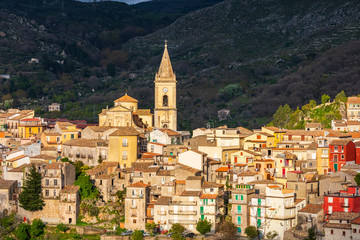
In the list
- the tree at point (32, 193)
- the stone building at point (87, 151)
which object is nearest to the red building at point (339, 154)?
the stone building at point (87, 151)

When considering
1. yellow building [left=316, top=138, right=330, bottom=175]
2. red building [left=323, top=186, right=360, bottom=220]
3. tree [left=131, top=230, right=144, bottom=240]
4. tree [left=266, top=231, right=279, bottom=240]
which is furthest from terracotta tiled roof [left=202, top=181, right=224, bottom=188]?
yellow building [left=316, top=138, right=330, bottom=175]

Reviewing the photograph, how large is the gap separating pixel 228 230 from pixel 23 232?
15.3 meters

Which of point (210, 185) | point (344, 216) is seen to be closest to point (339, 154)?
point (210, 185)

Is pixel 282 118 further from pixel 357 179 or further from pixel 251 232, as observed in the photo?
pixel 251 232

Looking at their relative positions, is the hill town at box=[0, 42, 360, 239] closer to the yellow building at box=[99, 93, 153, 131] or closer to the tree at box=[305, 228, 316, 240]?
the tree at box=[305, 228, 316, 240]

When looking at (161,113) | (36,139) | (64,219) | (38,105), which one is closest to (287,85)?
(38,105)

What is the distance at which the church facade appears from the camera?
8138 centimetres

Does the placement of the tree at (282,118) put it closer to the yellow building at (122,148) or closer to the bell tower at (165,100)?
the bell tower at (165,100)

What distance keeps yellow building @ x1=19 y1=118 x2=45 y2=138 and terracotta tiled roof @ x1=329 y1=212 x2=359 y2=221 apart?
126ft

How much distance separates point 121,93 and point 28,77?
17338 millimetres

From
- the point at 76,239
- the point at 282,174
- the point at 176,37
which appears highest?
the point at 176,37

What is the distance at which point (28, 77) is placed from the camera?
145 meters

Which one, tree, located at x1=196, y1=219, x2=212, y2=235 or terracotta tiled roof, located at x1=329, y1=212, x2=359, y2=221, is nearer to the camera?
terracotta tiled roof, located at x1=329, y1=212, x2=359, y2=221

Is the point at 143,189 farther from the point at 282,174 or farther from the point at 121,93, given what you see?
the point at 121,93
